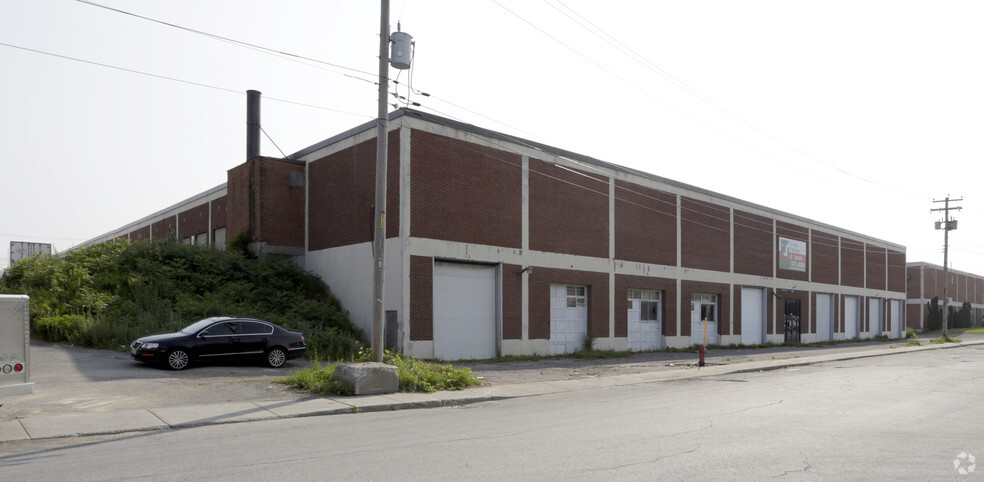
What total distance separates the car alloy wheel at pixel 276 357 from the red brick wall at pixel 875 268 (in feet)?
179

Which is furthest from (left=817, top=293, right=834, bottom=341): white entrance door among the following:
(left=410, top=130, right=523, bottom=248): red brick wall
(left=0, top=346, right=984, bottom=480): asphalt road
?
(left=0, top=346, right=984, bottom=480): asphalt road

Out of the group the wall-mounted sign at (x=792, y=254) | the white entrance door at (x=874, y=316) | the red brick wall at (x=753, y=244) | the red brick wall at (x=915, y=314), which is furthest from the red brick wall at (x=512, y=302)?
the red brick wall at (x=915, y=314)

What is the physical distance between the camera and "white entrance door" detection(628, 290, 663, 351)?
33.5 meters

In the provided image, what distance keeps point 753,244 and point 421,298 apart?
27.3 metres

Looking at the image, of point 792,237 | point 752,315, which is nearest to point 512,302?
point 752,315

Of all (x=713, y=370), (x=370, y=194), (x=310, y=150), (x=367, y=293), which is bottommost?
(x=713, y=370)

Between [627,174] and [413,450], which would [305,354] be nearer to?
[413,450]

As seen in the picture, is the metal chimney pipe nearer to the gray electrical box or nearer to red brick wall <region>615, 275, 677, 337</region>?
red brick wall <region>615, 275, 677, 337</region>

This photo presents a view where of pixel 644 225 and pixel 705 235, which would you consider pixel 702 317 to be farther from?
pixel 644 225

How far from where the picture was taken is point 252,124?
36438 millimetres

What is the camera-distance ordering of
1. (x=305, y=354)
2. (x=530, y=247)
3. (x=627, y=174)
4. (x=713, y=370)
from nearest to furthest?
(x=305, y=354)
(x=713, y=370)
(x=530, y=247)
(x=627, y=174)

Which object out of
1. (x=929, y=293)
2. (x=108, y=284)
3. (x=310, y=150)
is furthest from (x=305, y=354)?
(x=929, y=293)

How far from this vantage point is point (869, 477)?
7.50 m

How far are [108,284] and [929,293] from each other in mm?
100853
